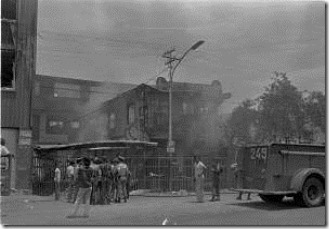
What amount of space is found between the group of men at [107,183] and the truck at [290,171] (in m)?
4.10

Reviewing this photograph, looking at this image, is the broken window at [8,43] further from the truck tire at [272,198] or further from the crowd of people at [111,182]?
the truck tire at [272,198]

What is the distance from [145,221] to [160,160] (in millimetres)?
9647

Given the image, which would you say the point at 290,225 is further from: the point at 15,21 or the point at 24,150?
the point at 15,21

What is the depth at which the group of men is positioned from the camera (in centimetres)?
1514

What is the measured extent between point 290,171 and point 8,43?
12.3 metres

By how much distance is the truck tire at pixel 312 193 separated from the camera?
13328 mm

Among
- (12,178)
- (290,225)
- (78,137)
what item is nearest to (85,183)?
(290,225)

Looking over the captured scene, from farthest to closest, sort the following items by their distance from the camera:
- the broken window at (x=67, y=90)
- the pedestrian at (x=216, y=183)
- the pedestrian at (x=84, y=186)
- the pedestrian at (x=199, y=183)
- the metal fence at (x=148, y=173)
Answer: the broken window at (x=67, y=90) → the metal fence at (x=148, y=173) → the pedestrian at (x=216, y=183) → the pedestrian at (x=199, y=183) → the pedestrian at (x=84, y=186)

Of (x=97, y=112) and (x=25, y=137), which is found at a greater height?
(x=97, y=112)

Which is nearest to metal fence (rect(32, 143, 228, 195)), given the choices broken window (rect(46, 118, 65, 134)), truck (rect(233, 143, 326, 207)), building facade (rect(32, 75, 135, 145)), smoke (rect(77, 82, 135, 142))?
truck (rect(233, 143, 326, 207))

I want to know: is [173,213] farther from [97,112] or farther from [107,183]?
[97,112]

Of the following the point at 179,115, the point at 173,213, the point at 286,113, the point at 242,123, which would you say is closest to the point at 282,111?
the point at 286,113

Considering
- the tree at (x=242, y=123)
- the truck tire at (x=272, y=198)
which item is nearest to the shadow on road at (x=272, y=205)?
the truck tire at (x=272, y=198)

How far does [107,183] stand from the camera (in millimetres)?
15609
